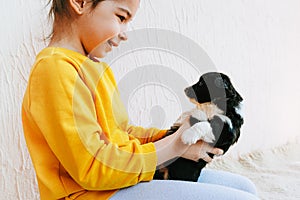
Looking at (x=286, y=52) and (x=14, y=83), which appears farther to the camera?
A: (x=286, y=52)

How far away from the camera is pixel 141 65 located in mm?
1165

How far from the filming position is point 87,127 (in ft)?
1.81

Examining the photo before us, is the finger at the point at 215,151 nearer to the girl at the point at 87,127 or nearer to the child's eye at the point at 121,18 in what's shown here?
the girl at the point at 87,127

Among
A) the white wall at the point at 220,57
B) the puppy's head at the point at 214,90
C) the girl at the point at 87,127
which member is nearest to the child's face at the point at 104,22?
the girl at the point at 87,127

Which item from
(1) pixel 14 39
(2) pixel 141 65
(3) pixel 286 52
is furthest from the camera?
(3) pixel 286 52

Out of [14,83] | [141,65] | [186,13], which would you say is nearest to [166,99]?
[141,65]

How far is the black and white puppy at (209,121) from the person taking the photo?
2.19 ft

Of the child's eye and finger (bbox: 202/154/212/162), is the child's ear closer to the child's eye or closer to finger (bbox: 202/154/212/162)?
the child's eye

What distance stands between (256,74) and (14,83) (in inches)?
43.7

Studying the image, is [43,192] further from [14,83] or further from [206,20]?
[206,20]

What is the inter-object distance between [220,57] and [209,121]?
835 millimetres

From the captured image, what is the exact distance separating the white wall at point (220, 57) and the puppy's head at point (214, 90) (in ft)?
1.39

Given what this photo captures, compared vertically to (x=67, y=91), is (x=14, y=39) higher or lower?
higher

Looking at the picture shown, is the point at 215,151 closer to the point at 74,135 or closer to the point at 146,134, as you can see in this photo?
the point at 146,134
